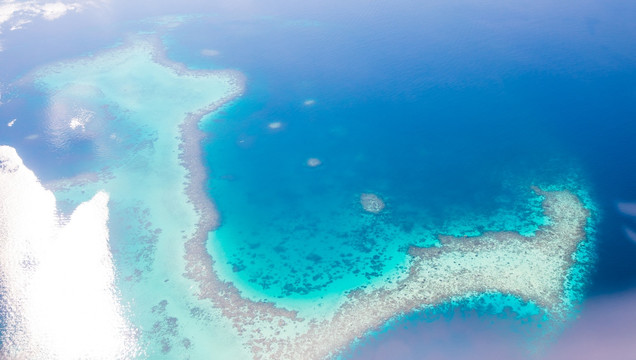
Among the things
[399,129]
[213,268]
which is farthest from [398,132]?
[213,268]

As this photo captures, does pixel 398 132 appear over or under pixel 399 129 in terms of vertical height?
under

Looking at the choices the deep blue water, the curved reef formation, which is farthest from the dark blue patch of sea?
the curved reef formation

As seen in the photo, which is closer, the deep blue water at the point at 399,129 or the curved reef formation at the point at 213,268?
the curved reef formation at the point at 213,268

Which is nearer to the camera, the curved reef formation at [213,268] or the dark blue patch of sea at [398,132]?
the curved reef formation at [213,268]

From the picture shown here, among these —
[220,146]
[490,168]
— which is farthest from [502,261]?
[220,146]

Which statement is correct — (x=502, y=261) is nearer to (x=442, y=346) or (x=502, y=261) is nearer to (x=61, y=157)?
(x=442, y=346)

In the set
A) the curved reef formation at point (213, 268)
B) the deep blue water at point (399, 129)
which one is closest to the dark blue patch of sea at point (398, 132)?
the deep blue water at point (399, 129)

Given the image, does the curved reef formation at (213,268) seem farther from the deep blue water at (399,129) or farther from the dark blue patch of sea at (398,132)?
the deep blue water at (399,129)

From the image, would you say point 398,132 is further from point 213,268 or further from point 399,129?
point 213,268
